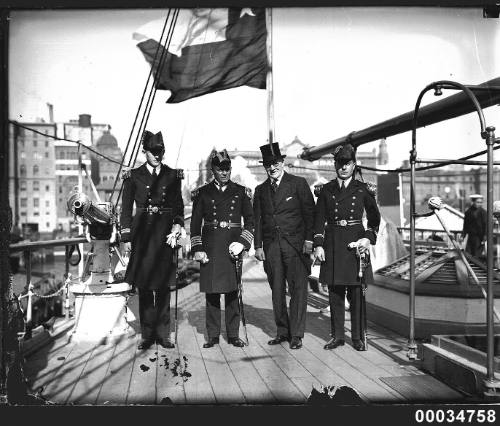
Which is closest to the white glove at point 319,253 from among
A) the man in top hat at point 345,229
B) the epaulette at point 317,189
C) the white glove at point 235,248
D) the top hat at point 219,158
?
the man in top hat at point 345,229

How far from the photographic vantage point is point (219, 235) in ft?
12.6

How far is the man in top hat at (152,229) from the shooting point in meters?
3.70

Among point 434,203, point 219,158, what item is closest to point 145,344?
point 219,158

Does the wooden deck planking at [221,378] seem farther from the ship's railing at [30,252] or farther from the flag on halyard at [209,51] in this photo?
the flag on halyard at [209,51]

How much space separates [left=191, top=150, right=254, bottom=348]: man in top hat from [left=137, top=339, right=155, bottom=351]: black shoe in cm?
46

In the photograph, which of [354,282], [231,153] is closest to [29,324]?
[231,153]

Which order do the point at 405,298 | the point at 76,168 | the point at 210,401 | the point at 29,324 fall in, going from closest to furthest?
the point at 210,401
the point at 76,168
the point at 29,324
the point at 405,298

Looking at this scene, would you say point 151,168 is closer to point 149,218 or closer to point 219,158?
point 149,218

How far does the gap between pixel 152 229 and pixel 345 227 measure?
1529 millimetres

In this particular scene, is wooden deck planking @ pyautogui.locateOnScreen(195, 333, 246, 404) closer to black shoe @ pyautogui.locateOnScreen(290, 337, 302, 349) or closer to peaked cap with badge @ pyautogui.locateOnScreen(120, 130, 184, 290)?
black shoe @ pyautogui.locateOnScreen(290, 337, 302, 349)

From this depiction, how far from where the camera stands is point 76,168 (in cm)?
339

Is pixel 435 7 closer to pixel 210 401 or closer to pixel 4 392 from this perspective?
pixel 210 401

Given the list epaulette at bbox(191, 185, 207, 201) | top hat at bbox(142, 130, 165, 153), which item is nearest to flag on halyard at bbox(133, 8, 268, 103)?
top hat at bbox(142, 130, 165, 153)

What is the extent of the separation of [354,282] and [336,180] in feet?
2.70
